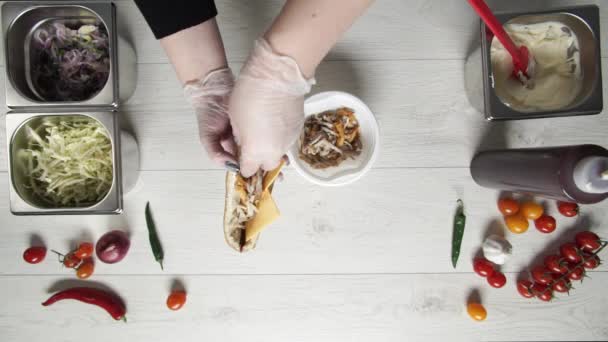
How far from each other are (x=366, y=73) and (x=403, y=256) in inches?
18.3

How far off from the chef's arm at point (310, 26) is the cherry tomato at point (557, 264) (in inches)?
30.5

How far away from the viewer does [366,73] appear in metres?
1.00

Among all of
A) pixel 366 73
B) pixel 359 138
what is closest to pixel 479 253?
pixel 359 138

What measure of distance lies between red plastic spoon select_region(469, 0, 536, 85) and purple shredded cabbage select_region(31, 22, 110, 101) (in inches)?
30.0

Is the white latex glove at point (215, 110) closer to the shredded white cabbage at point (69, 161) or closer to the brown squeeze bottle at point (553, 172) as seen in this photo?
the shredded white cabbage at point (69, 161)

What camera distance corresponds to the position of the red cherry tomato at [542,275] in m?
0.97

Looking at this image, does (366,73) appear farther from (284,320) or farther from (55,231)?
→ (55,231)

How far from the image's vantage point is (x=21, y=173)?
0.85 metres

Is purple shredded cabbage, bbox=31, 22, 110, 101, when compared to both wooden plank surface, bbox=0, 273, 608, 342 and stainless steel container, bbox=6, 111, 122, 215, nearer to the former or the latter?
stainless steel container, bbox=6, 111, 122, 215

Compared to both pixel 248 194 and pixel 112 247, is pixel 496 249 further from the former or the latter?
pixel 112 247

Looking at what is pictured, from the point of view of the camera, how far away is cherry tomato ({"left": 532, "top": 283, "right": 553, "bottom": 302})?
0.96 m

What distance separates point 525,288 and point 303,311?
55 cm

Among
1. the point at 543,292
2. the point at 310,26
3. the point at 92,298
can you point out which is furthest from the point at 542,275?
the point at 92,298

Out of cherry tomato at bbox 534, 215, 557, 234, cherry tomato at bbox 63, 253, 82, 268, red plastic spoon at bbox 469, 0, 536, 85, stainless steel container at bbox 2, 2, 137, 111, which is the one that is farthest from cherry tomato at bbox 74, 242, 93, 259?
cherry tomato at bbox 534, 215, 557, 234
